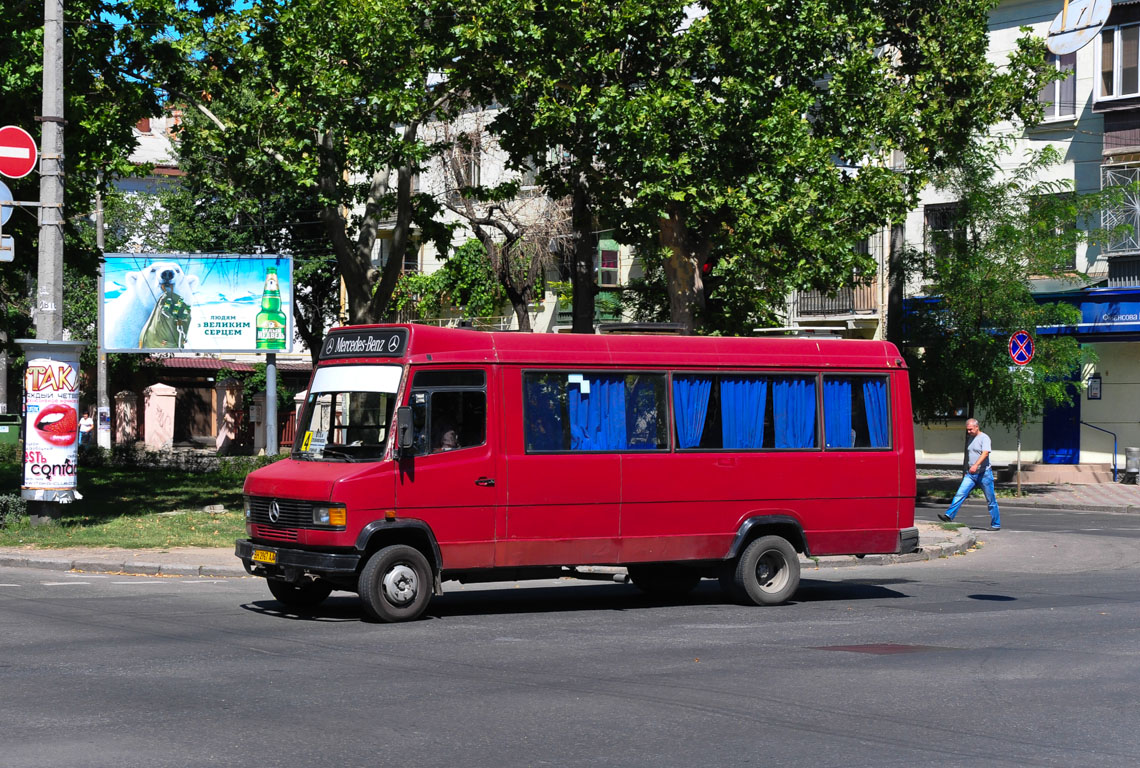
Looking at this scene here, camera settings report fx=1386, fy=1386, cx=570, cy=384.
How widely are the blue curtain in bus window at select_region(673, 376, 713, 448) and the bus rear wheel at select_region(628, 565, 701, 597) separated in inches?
62.3

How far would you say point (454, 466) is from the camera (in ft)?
42.1

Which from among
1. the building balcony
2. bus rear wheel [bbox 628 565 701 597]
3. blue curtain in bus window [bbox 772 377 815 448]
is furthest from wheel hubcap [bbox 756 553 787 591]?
the building balcony

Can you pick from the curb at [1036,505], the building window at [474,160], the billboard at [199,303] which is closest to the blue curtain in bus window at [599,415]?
the curb at [1036,505]

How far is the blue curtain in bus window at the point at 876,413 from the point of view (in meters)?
15.2

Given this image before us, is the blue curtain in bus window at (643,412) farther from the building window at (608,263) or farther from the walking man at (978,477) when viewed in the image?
the building window at (608,263)

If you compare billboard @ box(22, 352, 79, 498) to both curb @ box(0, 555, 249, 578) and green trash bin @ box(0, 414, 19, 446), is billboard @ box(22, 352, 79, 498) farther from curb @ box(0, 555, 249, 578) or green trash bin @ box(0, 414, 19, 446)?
green trash bin @ box(0, 414, 19, 446)

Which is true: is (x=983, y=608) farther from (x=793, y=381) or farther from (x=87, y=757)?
(x=87, y=757)

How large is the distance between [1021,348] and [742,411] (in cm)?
1549

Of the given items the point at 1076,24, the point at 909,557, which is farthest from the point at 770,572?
the point at 1076,24

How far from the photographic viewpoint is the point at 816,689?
9.23 metres

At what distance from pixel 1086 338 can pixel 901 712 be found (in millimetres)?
30006

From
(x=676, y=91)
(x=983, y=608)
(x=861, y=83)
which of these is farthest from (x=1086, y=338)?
(x=983, y=608)

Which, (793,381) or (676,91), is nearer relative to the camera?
(793,381)

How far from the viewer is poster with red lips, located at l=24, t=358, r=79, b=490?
67.9ft
